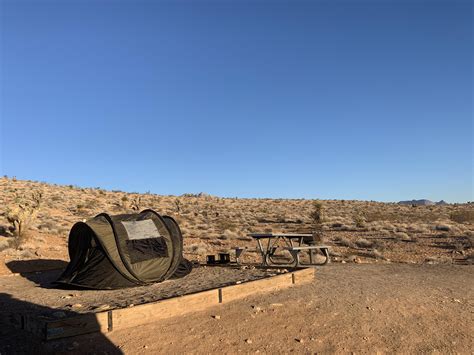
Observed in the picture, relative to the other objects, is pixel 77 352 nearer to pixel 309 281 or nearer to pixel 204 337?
pixel 204 337

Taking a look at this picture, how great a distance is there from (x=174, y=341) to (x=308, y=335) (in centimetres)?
198

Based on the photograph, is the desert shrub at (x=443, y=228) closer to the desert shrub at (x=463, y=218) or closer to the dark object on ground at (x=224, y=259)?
the desert shrub at (x=463, y=218)

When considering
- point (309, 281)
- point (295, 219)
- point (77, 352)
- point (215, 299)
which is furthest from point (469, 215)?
point (77, 352)

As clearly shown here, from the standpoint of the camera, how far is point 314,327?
649cm

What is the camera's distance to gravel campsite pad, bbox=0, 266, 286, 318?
8109 mm

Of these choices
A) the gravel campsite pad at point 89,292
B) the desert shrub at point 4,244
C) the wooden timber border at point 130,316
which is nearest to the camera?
the wooden timber border at point 130,316

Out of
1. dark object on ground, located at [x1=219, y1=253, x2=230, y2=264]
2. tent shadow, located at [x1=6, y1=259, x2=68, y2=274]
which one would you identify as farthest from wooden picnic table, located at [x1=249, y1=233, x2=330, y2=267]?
tent shadow, located at [x1=6, y1=259, x2=68, y2=274]

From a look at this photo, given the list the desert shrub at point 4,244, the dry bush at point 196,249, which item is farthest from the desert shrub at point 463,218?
the desert shrub at point 4,244

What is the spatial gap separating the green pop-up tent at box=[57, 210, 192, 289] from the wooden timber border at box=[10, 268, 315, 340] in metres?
2.81

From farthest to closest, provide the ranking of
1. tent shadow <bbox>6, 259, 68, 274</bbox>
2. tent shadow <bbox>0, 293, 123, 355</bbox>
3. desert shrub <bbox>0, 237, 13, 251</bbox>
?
desert shrub <bbox>0, 237, 13, 251</bbox>, tent shadow <bbox>6, 259, 68, 274</bbox>, tent shadow <bbox>0, 293, 123, 355</bbox>

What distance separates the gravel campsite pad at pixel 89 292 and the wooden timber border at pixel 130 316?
0.79 metres

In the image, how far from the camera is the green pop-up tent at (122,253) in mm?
9992

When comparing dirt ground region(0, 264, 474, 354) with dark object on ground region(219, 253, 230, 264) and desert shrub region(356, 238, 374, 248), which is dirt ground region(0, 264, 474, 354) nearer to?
dark object on ground region(219, 253, 230, 264)

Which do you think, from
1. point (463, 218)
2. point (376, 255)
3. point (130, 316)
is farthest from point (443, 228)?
point (130, 316)
